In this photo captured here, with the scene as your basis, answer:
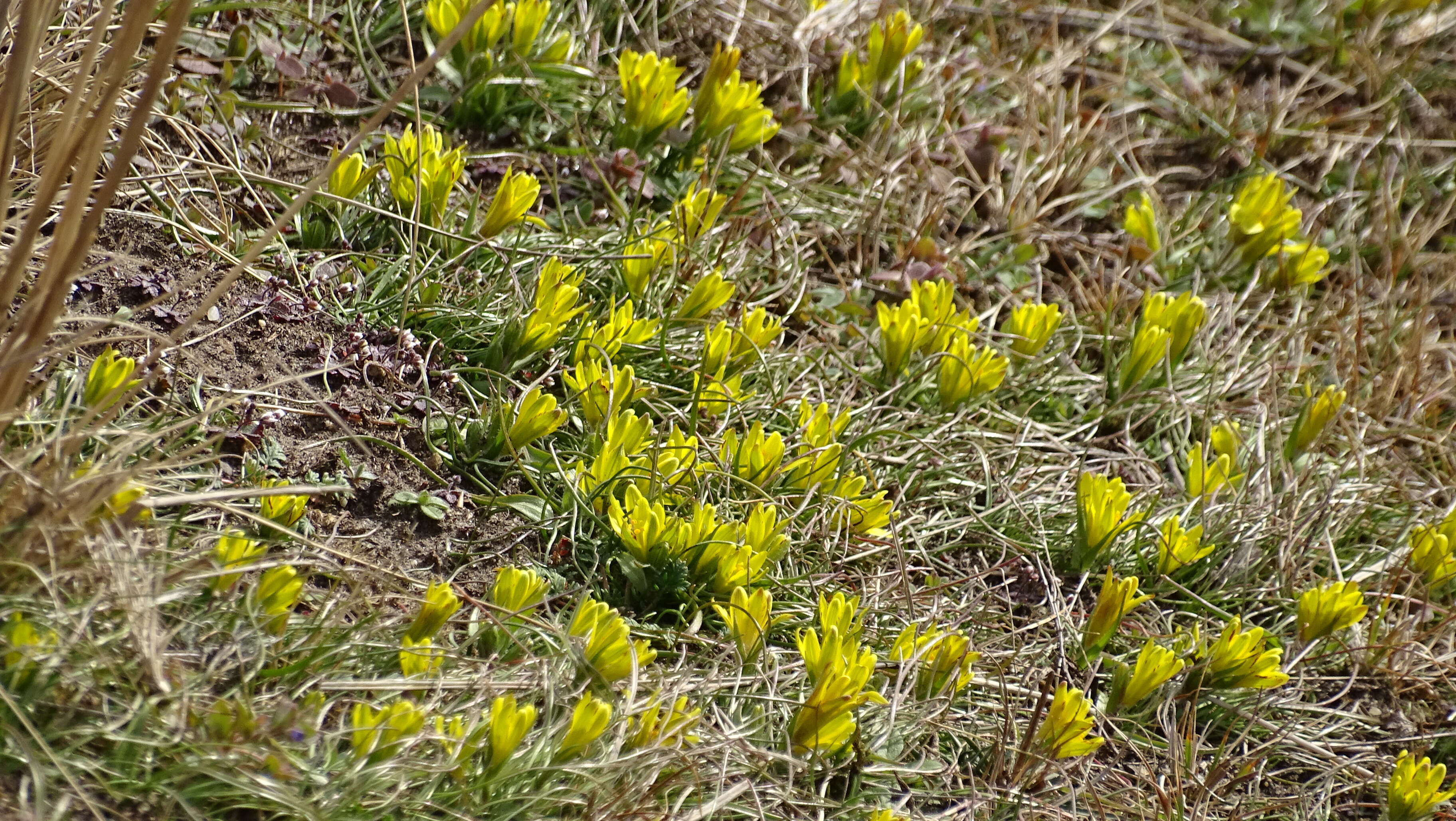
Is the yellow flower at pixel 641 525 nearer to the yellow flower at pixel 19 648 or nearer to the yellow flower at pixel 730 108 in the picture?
the yellow flower at pixel 19 648

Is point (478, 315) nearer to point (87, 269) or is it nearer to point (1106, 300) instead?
point (87, 269)

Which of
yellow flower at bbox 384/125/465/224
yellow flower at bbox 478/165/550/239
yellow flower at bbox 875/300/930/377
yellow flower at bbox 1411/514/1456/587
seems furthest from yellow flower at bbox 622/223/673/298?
yellow flower at bbox 1411/514/1456/587

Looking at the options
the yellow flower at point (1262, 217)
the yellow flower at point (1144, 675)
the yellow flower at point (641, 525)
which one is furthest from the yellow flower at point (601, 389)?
the yellow flower at point (1262, 217)

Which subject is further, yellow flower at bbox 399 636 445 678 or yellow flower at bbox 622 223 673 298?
yellow flower at bbox 622 223 673 298

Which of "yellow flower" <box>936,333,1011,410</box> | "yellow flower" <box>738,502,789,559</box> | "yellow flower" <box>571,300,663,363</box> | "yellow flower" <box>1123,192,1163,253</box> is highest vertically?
"yellow flower" <box>1123,192,1163,253</box>

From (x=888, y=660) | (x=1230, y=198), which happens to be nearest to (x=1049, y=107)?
(x=1230, y=198)

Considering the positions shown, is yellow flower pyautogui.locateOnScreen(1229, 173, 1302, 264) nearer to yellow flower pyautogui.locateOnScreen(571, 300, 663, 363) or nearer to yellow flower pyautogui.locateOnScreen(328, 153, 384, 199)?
yellow flower pyautogui.locateOnScreen(571, 300, 663, 363)

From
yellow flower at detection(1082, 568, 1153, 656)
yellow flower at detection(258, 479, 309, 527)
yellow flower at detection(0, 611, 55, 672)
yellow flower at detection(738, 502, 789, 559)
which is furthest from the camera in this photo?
yellow flower at detection(1082, 568, 1153, 656)
